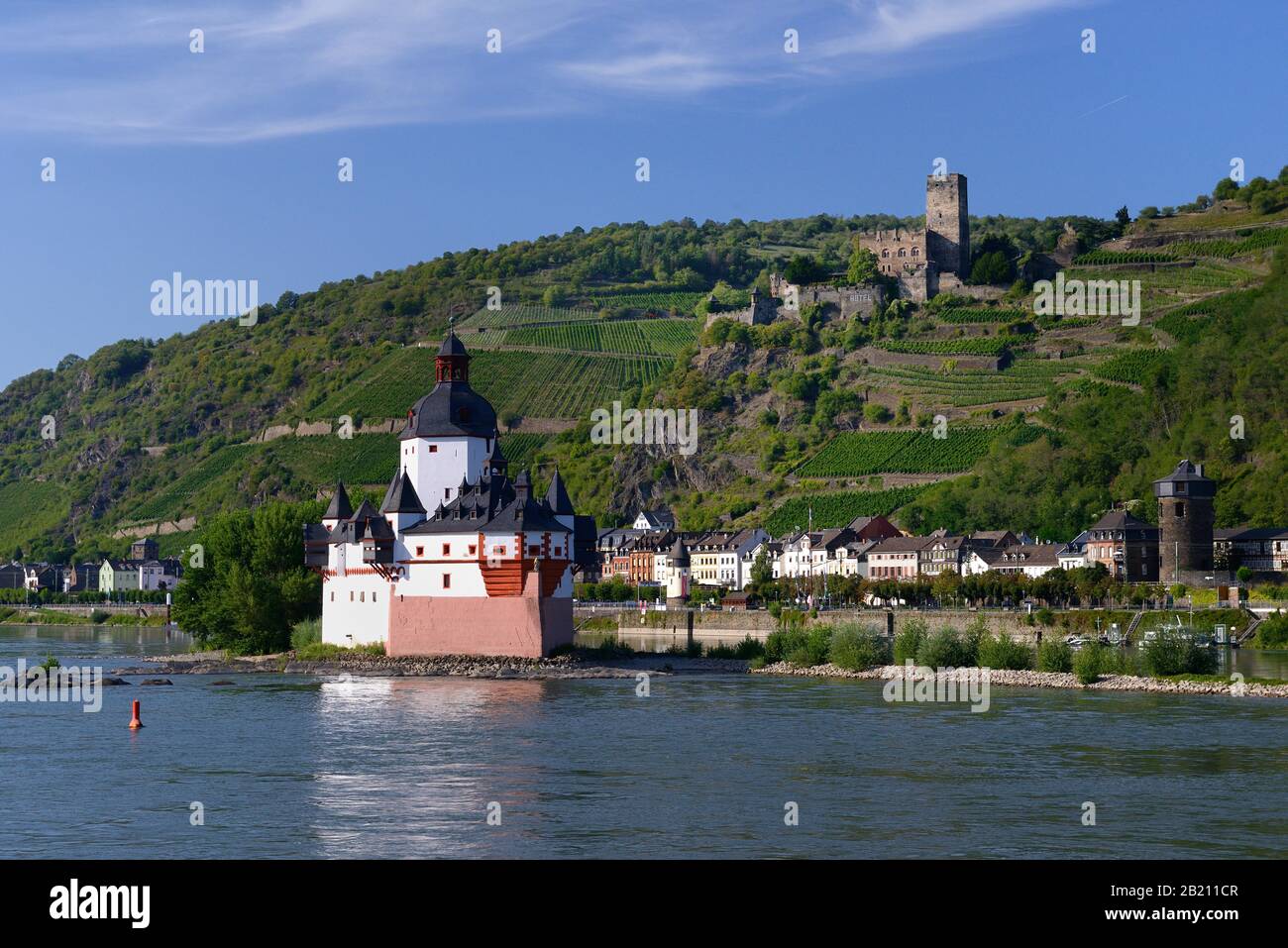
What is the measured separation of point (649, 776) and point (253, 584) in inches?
1508

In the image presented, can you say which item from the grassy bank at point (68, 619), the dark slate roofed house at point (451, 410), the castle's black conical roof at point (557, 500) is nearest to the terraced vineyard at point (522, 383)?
the grassy bank at point (68, 619)

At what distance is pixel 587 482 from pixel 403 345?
5646 cm

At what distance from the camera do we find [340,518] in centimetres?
6612

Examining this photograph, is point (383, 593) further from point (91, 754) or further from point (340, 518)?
point (91, 754)

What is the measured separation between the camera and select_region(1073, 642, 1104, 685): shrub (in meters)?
50.4

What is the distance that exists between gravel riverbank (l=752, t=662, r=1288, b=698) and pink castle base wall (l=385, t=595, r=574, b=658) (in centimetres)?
808

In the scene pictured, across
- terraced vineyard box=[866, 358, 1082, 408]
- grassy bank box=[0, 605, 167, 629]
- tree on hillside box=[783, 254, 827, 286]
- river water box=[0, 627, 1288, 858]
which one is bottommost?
grassy bank box=[0, 605, 167, 629]

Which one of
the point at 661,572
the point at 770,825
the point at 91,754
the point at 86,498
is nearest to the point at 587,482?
the point at 661,572

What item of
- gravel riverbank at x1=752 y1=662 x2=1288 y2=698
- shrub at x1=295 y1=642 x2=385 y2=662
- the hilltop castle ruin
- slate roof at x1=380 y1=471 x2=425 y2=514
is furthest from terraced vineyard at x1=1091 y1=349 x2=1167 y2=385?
shrub at x1=295 y1=642 x2=385 y2=662

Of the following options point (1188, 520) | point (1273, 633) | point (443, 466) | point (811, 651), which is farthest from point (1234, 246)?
point (443, 466)

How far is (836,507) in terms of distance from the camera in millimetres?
121188

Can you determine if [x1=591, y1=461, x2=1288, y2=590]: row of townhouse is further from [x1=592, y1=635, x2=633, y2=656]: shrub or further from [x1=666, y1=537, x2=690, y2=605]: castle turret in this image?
[x1=592, y1=635, x2=633, y2=656]: shrub

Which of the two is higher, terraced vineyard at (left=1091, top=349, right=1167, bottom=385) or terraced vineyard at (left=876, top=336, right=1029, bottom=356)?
terraced vineyard at (left=876, top=336, right=1029, bottom=356)

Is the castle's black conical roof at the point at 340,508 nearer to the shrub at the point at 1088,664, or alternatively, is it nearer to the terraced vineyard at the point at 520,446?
the shrub at the point at 1088,664
